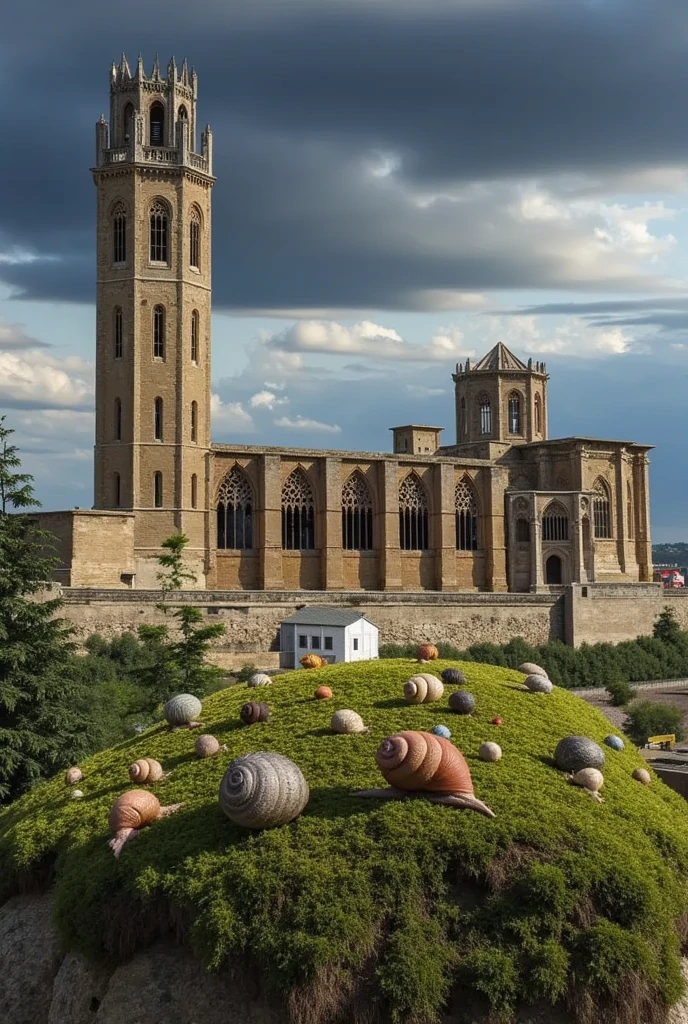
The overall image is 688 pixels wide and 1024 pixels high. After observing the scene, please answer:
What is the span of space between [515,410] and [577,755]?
5586 centimetres

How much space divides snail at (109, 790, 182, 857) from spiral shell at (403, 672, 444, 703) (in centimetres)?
461

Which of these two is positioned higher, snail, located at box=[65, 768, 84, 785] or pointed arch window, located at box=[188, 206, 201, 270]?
pointed arch window, located at box=[188, 206, 201, 270]

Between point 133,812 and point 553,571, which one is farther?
point 553,571

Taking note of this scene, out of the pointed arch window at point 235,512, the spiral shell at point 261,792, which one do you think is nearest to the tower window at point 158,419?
the pointed arch window at point 235,512

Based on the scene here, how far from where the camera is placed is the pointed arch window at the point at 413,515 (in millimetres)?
59906

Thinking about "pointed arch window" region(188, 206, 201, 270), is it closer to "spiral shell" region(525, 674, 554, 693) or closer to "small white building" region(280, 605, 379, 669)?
"small white building" region(280, 605, 379, 669)

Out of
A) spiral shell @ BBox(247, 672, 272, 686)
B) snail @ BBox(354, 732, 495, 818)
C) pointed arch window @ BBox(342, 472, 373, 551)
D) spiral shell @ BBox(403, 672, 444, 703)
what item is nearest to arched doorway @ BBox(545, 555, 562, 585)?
pointed arch window @ BBox(342, 472, 373, 551)

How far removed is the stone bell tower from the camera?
2045 inches

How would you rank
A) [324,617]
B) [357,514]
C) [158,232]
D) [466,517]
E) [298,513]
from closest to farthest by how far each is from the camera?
[324,617] → [158,232] → [298,513] → [357,514] → [466,517]

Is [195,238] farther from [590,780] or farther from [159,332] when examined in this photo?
[590,780]

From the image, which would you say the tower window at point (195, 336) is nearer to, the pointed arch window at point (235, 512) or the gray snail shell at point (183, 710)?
the pointed arch window at point (235, 512)

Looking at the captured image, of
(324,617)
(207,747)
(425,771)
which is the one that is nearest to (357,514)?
(324,617)

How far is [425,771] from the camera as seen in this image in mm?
15203

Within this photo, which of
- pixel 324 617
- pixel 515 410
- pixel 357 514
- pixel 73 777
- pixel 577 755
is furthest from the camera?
pixel 515 410
